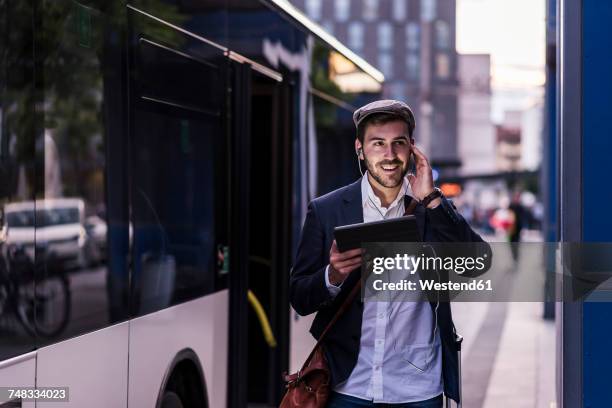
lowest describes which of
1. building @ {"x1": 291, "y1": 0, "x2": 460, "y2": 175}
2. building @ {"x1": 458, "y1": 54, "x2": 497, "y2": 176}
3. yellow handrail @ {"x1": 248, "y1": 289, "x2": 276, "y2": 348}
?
yellow handrail @ {"x1": 248, "y1": 289, "x2": 276, "y2": 348}

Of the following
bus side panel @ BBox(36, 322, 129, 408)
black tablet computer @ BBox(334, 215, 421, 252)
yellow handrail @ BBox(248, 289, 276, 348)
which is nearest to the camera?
black tablet computer @ BBox(334, 215, 421, 252)

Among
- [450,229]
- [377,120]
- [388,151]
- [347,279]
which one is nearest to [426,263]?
[450,229]

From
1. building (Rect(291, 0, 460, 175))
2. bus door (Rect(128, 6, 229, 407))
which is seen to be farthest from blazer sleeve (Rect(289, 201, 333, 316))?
building (Rect(291, 0, 460, 175))

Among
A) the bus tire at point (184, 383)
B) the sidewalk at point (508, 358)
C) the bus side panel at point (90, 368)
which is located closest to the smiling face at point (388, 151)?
the bus side panel at point (90, 368)

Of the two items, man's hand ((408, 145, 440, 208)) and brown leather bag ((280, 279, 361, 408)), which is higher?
man's hand ((408, 145, 440, 208))

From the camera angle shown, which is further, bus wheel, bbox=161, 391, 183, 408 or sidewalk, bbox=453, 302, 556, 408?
sidewalk, bbox=453, 302, 556, 408

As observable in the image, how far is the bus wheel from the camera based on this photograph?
17.3 feet

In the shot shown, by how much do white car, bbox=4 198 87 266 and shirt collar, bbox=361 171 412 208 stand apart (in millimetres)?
1037

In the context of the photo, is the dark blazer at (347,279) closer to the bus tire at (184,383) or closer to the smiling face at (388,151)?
the smiling face at (388,151)

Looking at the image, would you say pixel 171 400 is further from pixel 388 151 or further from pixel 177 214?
pixel 388 151

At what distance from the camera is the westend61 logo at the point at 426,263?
359cm

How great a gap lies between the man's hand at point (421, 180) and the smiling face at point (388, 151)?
3 centimetres

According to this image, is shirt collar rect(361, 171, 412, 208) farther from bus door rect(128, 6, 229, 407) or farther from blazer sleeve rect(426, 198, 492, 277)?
bus door rect(128, 6, 229, 407)

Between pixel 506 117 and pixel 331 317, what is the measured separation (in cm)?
16749
